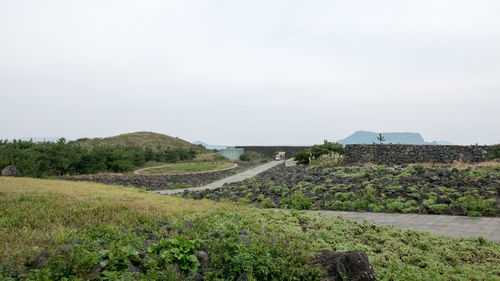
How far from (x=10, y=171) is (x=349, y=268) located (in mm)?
14130

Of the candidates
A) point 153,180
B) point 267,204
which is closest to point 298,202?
point 267,204

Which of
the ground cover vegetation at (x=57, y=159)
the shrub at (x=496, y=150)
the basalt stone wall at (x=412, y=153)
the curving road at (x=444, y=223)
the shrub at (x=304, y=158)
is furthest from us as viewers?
the shrub at (x=304, y=158)

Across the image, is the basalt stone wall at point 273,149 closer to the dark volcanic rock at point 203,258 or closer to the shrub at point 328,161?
the shrub at point 328,161

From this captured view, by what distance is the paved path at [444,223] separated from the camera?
559 cm

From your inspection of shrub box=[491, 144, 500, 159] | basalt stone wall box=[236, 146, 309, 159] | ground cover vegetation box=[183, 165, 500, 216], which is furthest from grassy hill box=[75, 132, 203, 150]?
shrub box=[491, 144, 500, 159]

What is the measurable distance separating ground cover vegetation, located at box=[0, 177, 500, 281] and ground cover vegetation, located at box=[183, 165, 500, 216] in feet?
6.74

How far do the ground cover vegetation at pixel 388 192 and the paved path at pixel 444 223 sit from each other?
1.21ft

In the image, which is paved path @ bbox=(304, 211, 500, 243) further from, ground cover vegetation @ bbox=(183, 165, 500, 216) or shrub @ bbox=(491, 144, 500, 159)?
shrub @ bbox=(491, 144, 500, 159)

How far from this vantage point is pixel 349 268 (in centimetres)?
341

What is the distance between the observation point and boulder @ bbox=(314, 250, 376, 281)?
11.0 ft

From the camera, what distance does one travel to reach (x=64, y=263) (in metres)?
3.08

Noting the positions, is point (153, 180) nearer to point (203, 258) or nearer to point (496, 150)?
point (203, 258)

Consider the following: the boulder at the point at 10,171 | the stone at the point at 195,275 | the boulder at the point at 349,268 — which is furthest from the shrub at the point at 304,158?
the stone at the point at 195,275

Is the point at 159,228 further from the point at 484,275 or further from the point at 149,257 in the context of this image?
the point at 484,275
